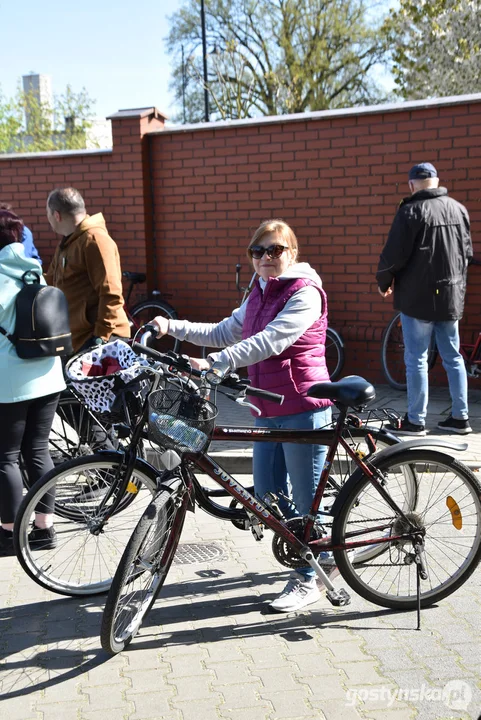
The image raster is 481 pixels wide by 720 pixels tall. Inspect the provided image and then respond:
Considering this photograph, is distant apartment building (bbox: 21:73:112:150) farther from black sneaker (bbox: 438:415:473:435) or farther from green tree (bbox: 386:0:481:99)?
black sneaker (bbox: 438:415:473:435)

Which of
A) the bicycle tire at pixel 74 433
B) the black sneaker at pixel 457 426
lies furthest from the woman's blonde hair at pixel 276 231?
the black sneaker at pixel 457 426

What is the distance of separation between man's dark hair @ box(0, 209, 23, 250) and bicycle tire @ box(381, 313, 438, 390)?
4.82 metres

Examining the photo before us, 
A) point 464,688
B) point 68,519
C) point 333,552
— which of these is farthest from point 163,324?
point 464,688

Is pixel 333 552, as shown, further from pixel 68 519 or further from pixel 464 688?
pixel 68 519

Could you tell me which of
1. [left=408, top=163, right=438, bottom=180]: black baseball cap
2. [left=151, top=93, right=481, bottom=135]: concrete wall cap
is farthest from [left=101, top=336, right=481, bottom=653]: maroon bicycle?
[left=151, top=93, right=481, bottom=135]: concrete wall cap

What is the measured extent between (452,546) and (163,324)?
69.3 inches

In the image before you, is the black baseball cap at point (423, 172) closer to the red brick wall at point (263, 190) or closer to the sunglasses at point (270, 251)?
the red brick wall at point (263, 190)

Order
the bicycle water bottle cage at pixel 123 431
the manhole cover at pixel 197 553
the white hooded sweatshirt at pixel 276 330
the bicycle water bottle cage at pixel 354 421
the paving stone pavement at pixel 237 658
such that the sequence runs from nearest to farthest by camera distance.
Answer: the paving stone pavement at pixel 237 658 < the white hooded sweatshirt at pixel 276 330 < the bicycle water bottle cage at pixel 354 421 < the bicycle water bottle cage at pixel 123 431 < the manhole cover at pixel 197 553

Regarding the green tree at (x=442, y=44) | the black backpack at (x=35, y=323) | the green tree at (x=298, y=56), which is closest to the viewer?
the black backpack at (x=35, y=323)

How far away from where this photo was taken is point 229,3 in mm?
31672

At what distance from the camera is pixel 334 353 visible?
28.8ft

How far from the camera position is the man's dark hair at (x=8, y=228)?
4406mm

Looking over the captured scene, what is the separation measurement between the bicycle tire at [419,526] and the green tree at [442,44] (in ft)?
61.6

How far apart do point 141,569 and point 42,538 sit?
1036mm
